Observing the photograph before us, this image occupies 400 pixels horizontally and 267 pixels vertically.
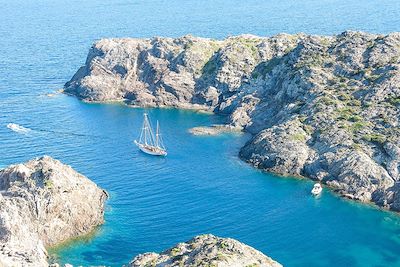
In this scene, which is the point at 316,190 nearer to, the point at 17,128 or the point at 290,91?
the point at 290,91

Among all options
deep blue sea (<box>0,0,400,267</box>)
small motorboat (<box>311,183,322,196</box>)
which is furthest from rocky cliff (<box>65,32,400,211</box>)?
deep blue sea (<box>0,0,400,267</box>)

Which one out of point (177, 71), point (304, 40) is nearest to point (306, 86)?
point (304, 40)

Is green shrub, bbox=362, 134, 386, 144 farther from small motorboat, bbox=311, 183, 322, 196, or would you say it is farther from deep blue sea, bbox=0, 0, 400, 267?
deep blue sea, bbox=0, 0, 400, 267

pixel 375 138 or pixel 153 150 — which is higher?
pixel 375 138

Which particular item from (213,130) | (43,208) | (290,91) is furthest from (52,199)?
(290,91)

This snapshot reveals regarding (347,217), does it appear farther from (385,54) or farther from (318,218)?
(385,54)
